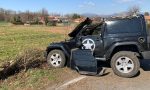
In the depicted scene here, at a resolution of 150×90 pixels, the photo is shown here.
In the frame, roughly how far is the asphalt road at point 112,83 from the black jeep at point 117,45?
27 centimetres

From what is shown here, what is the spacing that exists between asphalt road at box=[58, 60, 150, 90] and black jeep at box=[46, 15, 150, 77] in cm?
27

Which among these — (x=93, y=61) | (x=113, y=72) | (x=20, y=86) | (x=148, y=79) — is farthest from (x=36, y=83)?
(x=148, y=79)

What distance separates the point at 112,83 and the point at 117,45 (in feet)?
4.45

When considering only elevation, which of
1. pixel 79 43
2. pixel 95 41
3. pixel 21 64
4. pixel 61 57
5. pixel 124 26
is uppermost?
pixel 124 26

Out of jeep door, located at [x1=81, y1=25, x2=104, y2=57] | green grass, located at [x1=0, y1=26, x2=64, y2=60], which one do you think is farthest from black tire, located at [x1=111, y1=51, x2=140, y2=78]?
green grass, located at [x1=0, y1=26, x2=64, y2=60]

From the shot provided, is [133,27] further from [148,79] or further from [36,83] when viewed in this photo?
[36,83]

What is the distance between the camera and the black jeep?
30.0 ft

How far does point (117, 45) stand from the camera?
30.8 ft

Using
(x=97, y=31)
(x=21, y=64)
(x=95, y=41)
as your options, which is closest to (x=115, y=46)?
(x=95, y=41)

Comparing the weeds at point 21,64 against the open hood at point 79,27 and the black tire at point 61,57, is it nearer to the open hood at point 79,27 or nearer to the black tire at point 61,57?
the black tire at point 61,57

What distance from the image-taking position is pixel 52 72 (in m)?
9.77

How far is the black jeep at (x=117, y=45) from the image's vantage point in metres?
9.16

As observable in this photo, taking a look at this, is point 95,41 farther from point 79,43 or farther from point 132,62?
point 132,62

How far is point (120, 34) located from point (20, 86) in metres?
3.36
